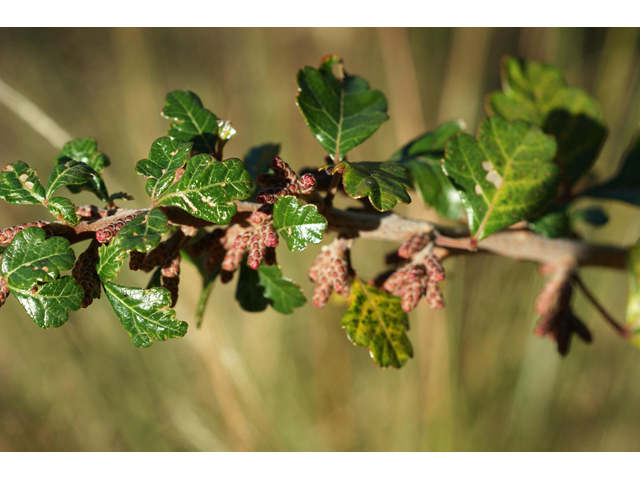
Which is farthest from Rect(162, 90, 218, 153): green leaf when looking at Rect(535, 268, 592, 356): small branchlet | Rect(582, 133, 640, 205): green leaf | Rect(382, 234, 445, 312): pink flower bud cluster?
Rect(582, 133, 640, 205): green leaf

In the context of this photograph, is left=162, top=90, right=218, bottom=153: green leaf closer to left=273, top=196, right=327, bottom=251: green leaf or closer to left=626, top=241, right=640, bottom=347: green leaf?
left=273, top=196, right=327, bottom=251: green leaf

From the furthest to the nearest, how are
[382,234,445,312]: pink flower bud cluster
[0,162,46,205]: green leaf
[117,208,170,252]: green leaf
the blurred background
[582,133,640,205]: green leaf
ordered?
the blurred background
[582,133,640,205]: green leaf
[382,234,445,312]: pink flower bud cluster
[0,162,46,205]: green leaf
[117,208,170,252]: green leaf

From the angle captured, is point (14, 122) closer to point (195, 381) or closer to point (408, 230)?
point (195, 381)

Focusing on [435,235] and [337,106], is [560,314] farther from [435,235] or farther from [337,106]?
[337,106]

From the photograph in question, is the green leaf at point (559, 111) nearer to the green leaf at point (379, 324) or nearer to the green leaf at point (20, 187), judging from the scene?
the green leaf at point (379, 324)

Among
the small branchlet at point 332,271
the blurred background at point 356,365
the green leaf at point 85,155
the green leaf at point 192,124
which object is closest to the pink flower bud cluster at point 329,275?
the small branchlet at point 332,271

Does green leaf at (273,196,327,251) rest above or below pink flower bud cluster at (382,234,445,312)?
above
